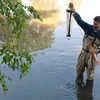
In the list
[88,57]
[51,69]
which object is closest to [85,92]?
[88,57]

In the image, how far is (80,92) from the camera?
17.0 ft

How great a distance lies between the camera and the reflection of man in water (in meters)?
→ 4.99

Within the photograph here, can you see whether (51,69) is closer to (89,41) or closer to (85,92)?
(85,92)

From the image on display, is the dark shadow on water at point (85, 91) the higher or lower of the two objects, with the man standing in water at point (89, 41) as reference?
lower

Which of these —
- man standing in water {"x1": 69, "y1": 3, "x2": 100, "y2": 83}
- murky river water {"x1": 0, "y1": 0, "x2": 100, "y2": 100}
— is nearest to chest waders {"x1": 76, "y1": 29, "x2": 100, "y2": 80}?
man standing in water {"x1": 69, "y1": 3, "x2": 100, "y2": 83}

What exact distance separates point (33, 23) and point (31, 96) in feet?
21.4

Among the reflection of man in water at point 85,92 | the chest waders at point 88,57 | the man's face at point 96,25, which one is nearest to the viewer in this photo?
the man's face at point 96,25

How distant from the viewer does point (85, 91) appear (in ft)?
17.2

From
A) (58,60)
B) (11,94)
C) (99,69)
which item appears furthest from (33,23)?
(11,94)

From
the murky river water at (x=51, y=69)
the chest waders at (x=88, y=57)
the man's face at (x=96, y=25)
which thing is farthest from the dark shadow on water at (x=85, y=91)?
the man's face at (x=96, y=25)

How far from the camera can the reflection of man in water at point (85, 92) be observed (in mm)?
4992

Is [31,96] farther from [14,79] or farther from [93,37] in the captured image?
[93,37]

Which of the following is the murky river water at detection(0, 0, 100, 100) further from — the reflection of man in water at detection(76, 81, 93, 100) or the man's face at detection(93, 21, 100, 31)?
the man's face at detection(93, 21, 100, 31)

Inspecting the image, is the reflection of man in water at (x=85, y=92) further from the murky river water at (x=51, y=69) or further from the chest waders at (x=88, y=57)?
the chest waders at (x=88, y=57)
